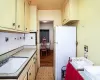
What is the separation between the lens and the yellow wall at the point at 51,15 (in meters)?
4.78

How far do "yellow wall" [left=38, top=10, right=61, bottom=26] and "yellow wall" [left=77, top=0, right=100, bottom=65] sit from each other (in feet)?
6.20

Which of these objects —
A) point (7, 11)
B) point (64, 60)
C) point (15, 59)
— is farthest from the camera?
point (64, 60)

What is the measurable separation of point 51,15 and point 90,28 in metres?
2.66

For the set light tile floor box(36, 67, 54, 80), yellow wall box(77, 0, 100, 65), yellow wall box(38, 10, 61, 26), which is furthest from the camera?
yellow wall box(38, 10, 61, 26)

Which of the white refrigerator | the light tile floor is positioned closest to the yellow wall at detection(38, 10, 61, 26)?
the white refrigerator

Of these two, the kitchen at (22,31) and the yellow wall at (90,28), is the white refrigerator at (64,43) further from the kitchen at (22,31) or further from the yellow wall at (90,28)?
the yellow wall at (90,28)

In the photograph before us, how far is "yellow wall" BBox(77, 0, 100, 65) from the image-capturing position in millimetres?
2043

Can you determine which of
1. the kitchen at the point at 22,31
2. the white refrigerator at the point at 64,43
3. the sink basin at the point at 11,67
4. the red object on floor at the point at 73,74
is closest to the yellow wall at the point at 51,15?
the kitchen at the point at 22,31

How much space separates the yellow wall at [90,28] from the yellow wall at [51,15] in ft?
6.20

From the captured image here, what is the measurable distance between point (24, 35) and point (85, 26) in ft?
7.24

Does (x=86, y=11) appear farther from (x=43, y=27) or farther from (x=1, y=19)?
(x=43, y=27)

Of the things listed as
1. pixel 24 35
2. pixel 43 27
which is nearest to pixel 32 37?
pixel 24 35

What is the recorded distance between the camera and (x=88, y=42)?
8.00 ft

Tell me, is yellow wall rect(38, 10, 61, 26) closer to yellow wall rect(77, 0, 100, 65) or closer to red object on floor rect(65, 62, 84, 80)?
yellow wall rect(77, 0, 100, 65)
